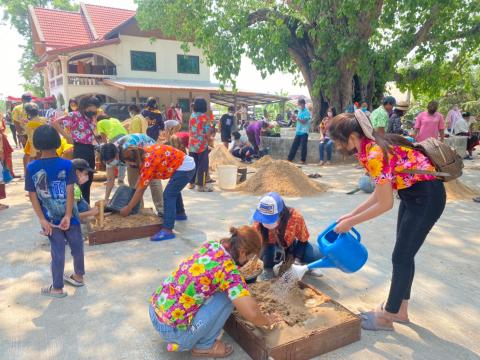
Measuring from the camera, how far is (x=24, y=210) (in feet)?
20.0

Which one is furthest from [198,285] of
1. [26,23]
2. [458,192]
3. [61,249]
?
[26,23]

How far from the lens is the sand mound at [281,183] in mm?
7160

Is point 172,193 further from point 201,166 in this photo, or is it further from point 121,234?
point 201,166

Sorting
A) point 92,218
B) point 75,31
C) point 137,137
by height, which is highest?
point 75,31

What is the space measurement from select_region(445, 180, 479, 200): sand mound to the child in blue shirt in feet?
19.3

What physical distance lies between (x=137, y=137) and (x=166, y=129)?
453 centimetres

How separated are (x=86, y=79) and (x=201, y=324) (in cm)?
2328

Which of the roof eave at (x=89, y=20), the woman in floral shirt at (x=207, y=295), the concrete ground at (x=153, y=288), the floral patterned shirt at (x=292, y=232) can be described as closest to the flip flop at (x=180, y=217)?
the concrete ground at (x=153, y=288)

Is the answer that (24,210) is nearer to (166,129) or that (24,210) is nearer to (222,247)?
(166,129)

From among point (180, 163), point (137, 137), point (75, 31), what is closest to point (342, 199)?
point (180, 163)

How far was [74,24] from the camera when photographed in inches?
1044

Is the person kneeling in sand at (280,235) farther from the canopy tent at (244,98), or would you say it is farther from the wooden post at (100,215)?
the canopy tent at (244,98)

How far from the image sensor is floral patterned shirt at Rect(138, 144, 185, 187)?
4.24 m

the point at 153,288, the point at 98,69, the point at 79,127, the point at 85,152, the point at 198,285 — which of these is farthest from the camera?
the point at 98,69
